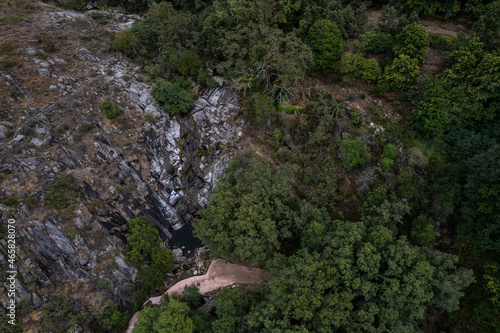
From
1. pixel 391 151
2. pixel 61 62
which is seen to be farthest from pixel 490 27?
pixel 61 62

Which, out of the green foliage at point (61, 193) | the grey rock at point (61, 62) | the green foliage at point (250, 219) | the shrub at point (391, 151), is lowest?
the green foliage at point (61, 193)

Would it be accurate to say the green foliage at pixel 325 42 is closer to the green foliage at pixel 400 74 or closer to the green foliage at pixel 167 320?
the green foliage at pixel 400 74

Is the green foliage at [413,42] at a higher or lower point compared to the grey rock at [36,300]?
higher

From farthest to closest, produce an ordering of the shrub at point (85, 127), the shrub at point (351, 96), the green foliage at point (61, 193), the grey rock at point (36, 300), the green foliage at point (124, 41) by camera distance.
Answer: the green foliage at point (124, 41) → the shrub at point (85, 127) → the shrub at point (351, 96) → the green foliage at point (61, 193) → the grey rock at point (36, 300)

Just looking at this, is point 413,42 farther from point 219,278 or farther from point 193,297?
point 193,297

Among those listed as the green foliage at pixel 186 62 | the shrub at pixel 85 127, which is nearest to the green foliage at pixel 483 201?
the green foliage at pixel 186 62

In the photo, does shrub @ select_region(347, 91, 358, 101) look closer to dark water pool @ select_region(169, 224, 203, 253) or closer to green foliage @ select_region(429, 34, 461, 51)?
green foliage @ select_region(429, 34, 461, 51)

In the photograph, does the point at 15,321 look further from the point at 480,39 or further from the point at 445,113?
the point at 480,39

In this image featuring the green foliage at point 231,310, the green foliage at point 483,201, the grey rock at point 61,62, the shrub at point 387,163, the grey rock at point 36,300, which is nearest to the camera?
the green foliage at point 483,201
